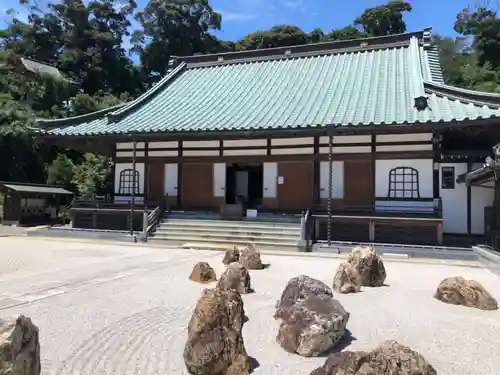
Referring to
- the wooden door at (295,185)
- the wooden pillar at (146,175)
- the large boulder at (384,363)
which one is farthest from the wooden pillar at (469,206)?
the large boulder at (384,363)

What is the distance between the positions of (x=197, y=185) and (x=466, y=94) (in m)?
10.3

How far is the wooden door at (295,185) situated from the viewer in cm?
1553

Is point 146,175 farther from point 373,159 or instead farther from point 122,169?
point 373,159

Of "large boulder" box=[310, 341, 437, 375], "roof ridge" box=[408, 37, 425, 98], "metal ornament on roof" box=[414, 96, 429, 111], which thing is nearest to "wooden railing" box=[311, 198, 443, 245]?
"metal ornament on roof" box=[414, 96, 429, 111]

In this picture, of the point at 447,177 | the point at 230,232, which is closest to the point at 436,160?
the point at 447,177

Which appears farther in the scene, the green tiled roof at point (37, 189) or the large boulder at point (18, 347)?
the green tiled roof at point (37, 189)

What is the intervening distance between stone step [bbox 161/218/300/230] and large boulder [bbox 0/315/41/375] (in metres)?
11.3

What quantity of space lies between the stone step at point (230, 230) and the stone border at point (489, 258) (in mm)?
5159

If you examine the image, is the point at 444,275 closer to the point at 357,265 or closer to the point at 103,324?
the point at 357,265

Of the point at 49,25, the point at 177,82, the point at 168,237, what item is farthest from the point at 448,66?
the point at 49,25

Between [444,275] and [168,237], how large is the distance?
893 cm

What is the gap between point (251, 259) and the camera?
9.16 metres

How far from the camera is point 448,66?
3922cm

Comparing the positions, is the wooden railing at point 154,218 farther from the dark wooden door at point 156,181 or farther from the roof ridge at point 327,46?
the roof ridge at point 327,46
